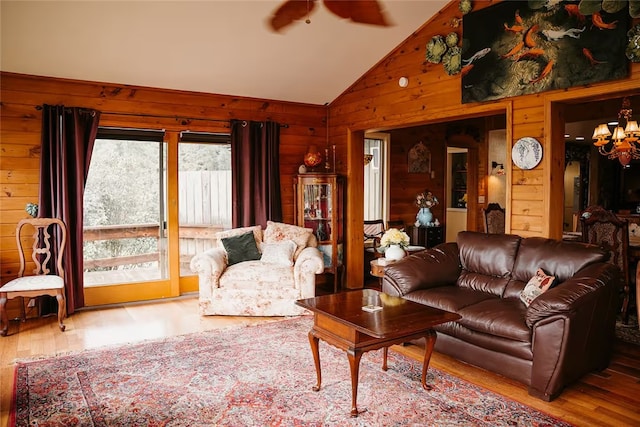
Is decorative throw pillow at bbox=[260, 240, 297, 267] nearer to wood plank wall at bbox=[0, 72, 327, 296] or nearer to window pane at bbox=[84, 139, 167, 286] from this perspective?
wood plank wall at bbox=[0, 72, 327, 296]

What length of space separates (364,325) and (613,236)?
10.4 ft

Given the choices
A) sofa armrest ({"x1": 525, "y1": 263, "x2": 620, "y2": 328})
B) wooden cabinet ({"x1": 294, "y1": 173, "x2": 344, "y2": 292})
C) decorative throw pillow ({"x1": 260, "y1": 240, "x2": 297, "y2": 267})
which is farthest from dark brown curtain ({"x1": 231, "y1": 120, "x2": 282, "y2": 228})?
sofa armrest ({"x1": 525, "y1": 263, "x2": 620, "y2": 328})

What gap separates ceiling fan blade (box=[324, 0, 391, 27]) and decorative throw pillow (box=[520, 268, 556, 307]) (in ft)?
8.87

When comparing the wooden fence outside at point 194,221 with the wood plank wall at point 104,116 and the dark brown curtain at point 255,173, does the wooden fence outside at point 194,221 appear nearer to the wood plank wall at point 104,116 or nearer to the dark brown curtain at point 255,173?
the dark brown curtain at point 255,173

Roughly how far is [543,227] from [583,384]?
1.37 meters

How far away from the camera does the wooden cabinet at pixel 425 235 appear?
25.2 feet

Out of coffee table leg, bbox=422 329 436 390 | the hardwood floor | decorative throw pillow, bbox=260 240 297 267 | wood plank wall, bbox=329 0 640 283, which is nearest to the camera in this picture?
the hardwood floor

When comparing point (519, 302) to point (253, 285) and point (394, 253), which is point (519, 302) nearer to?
point (394, 253)

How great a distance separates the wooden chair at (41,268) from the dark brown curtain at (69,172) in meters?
0.13

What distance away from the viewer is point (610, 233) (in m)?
4.52

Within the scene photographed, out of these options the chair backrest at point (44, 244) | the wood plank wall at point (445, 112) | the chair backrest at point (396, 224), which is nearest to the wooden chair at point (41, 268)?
the chair backrest at point (44, 244)

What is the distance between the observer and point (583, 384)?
316 cm

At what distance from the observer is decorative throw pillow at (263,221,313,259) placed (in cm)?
549

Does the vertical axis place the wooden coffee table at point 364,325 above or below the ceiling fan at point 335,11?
below
